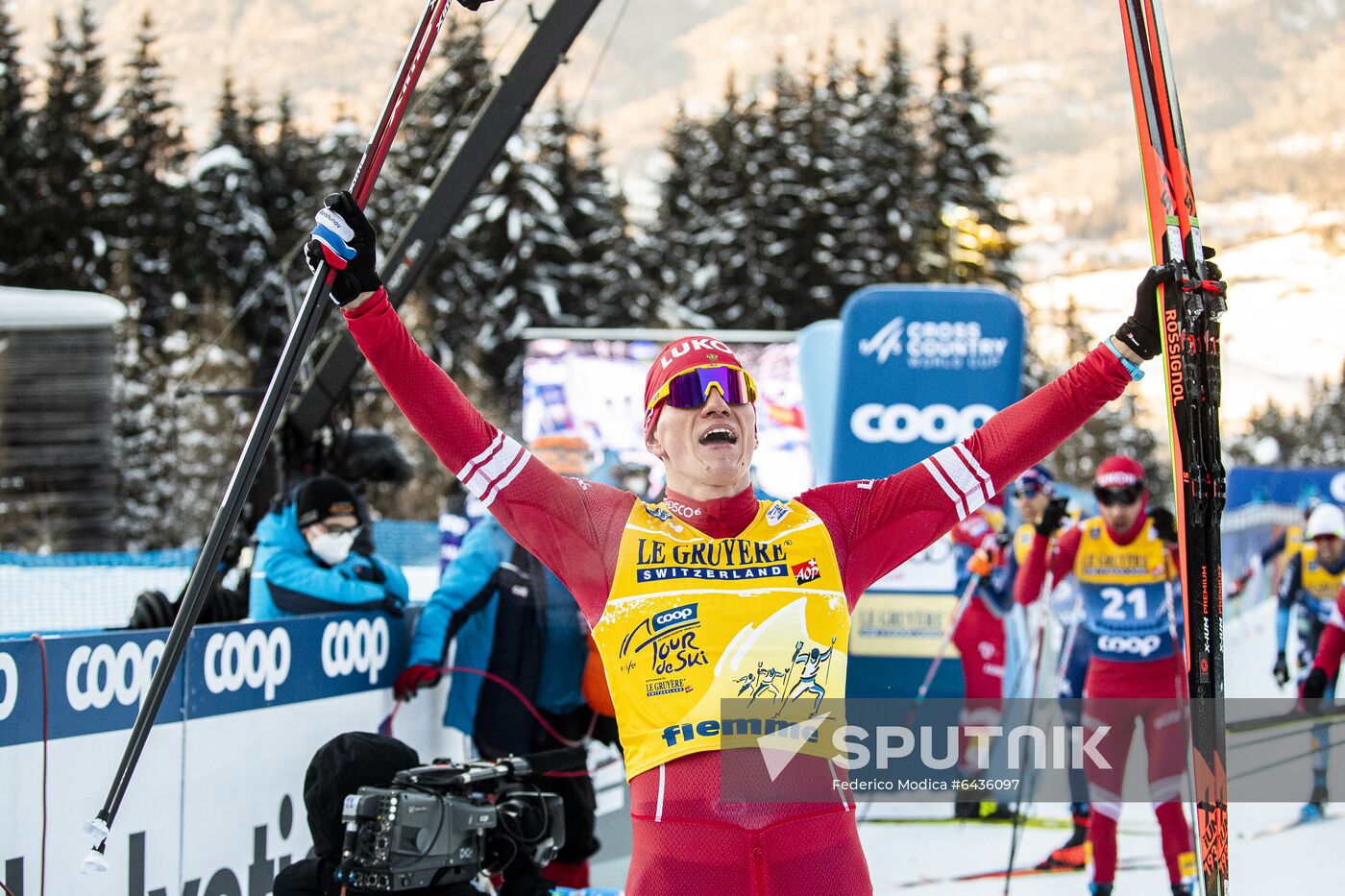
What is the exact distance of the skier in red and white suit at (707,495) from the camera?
2688 mm

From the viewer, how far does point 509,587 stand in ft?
19.4

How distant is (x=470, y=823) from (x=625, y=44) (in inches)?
6965

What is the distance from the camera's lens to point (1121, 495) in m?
7.18

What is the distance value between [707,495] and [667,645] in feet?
1.17

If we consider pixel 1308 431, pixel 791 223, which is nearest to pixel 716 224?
pixel 791 223

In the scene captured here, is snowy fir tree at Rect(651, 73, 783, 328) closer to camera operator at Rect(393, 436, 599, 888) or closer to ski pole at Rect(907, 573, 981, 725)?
ski pole at Rect(907, 573, 981, 725)

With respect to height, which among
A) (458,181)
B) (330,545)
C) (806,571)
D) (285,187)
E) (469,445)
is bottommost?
(330,545)

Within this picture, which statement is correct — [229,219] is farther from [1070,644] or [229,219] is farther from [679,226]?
[1070,644]

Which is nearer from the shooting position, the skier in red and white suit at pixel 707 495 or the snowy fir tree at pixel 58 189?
the skier in red and white suit at pixel 707 495

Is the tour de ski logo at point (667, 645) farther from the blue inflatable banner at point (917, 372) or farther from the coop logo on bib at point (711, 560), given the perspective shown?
the blue inflatable banner at point (917, 372)

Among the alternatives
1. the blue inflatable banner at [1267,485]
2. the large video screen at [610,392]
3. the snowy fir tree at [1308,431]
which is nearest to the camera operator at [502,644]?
the large video screen at [610,392]

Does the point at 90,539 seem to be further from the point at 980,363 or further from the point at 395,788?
the point at 395,788

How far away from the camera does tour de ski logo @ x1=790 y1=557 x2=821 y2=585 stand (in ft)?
9.39

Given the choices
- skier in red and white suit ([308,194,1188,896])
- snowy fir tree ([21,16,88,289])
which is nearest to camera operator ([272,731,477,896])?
skier in red and white suit ([308,194,1188,896])
